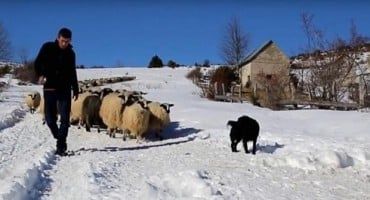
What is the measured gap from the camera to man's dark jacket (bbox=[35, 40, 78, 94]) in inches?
361

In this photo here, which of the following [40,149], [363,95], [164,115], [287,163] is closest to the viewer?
[287,163]

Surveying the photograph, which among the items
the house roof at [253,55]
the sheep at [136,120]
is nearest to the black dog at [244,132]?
the sheep at [136,120]

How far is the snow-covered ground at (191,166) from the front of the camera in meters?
6.38

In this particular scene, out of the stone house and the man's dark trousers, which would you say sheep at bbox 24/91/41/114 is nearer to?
the man's dark trousers

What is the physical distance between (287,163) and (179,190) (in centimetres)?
288

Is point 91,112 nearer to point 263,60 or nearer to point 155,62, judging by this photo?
point 263,60

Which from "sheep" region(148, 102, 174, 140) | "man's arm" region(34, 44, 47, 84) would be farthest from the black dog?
"man's arm" region(34, 44, 47, 84)

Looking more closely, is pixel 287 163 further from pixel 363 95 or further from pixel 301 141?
pixel 363 95

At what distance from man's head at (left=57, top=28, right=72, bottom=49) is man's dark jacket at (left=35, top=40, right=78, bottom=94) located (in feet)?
0.27

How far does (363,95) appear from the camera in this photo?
21.5 m

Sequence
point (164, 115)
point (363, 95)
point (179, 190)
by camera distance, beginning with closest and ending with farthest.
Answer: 1. point (179, 190)
2. point (164, 115)
3. point (363, 95)

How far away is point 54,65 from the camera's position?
30.3ft

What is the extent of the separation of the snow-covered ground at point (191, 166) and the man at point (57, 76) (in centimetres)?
56

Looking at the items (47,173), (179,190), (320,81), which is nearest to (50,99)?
(47,173)
